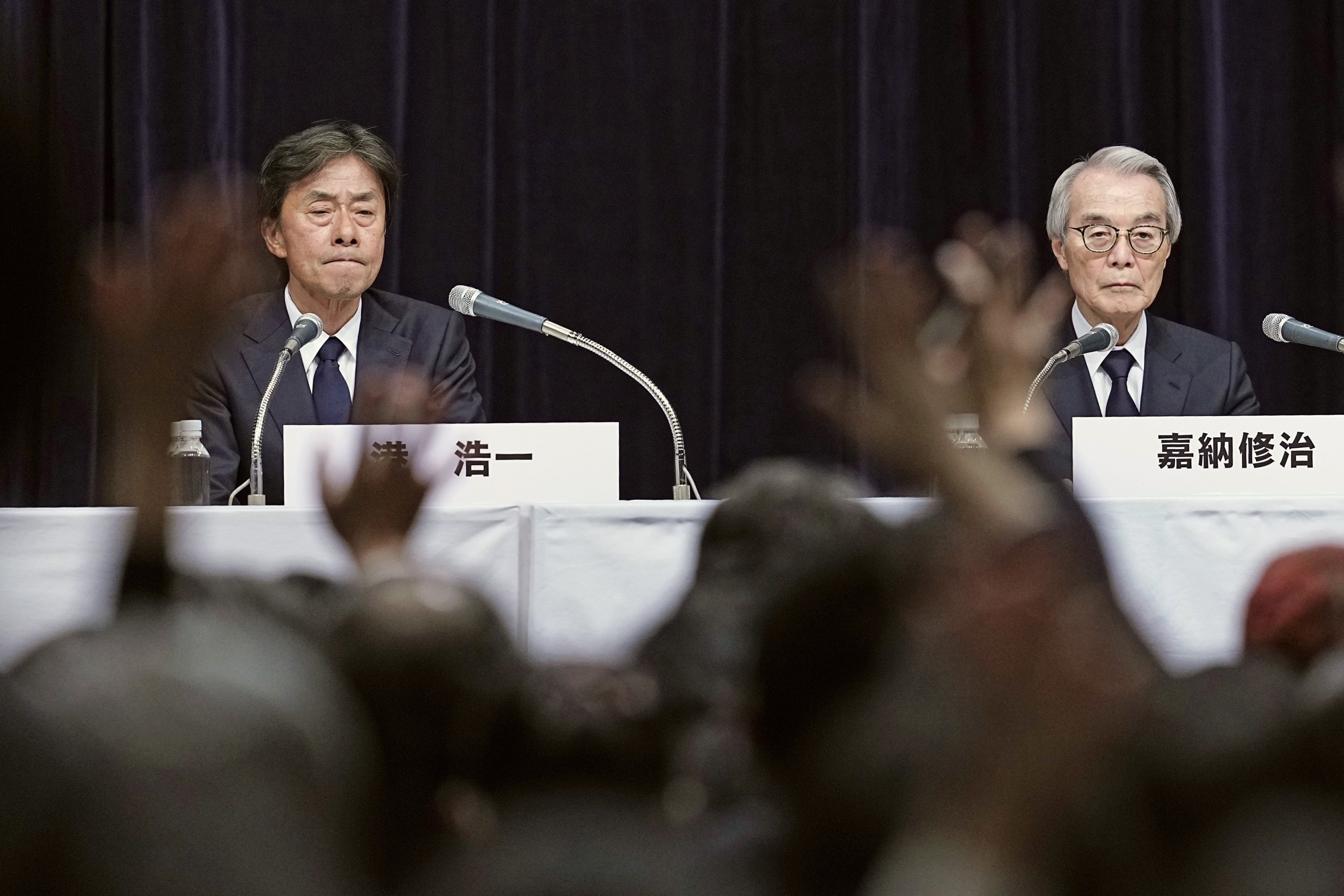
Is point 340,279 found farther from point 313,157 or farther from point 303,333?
point 303,333

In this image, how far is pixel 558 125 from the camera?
3512 mm

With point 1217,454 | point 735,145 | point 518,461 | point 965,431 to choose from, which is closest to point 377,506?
point 965,431

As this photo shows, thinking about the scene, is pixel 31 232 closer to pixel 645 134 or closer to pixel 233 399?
pixel 233 399

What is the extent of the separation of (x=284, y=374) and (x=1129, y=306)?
5.29 ft

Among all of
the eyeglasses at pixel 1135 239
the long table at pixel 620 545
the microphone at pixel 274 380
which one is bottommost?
the long table at pixel 620 545

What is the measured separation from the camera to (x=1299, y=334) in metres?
2.13

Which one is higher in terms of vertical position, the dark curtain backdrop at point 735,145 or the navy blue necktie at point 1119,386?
the dark curtain backdrop at point 735,145

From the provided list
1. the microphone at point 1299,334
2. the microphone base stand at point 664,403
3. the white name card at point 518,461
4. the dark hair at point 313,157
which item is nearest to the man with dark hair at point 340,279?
the dark hair at point 313,157

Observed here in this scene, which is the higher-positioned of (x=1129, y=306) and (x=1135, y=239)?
(x=1135, y=239)

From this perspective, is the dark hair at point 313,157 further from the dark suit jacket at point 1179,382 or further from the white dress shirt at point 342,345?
the dark suit jacket at point 1179,382

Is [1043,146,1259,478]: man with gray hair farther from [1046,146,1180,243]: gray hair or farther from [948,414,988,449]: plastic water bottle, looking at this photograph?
[948,414,988,449]: plastic water bottle

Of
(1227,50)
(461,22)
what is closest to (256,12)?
(461,22)

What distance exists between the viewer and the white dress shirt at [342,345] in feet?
8.64

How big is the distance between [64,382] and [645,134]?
11.2 ft
